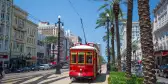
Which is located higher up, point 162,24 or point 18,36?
point 162,24

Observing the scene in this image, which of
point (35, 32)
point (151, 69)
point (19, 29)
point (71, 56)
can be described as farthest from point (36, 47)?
point (151, 69)

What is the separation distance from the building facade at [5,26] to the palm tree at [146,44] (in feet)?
181

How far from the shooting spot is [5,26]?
63656 mm

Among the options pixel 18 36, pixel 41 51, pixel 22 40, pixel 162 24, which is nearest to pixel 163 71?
pixel 18 36

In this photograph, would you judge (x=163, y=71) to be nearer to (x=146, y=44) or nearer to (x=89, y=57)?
(x=89, y=57)

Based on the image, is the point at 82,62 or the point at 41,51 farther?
the point at 41,51

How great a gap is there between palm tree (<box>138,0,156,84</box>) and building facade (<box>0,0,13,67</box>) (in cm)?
5520

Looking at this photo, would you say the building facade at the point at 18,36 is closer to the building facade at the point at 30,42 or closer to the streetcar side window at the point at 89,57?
the building facade at the point at 30,42

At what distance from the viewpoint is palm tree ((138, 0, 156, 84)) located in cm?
833

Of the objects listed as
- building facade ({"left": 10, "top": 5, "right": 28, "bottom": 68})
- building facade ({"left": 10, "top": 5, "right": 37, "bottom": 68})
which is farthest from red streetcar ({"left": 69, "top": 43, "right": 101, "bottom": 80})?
building facade ({"left": 10, "top": 5, "right": 28, "bottom": 68})

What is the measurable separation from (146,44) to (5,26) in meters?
58.3

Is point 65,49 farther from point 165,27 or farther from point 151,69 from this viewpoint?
point 151,69

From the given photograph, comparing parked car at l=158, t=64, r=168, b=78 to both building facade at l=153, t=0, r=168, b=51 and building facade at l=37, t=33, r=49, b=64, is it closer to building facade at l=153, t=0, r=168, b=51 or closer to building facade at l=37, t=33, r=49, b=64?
building facade at l=153, t=0, r=168, b=51

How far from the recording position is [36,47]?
3644 inches
